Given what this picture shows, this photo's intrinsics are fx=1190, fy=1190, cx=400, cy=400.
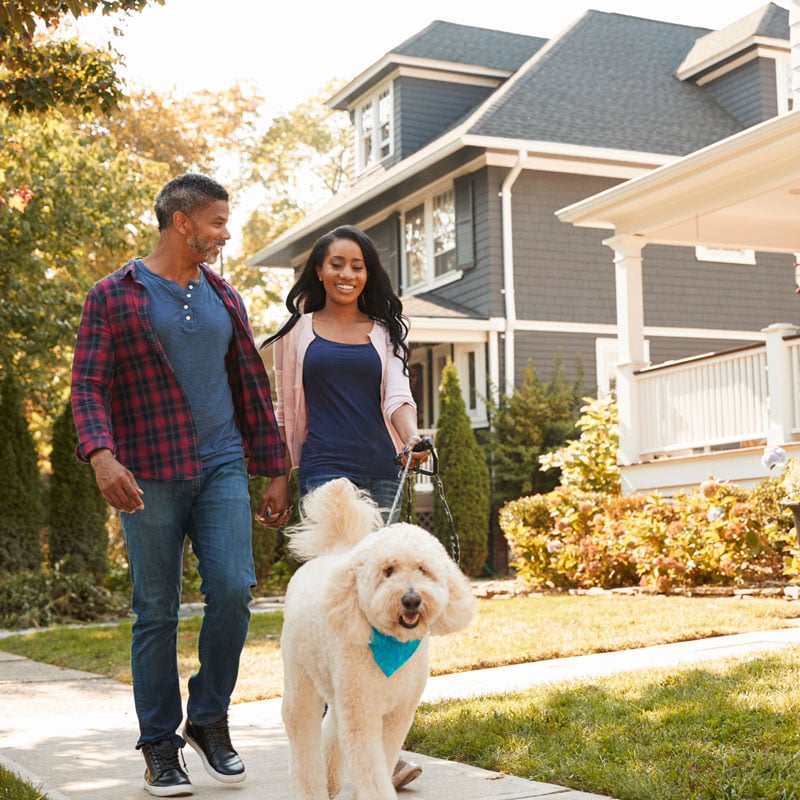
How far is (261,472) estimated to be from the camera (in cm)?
459

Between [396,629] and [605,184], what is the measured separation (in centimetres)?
1762

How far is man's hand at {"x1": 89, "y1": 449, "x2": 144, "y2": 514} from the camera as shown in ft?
13.3

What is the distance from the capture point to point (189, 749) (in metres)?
5.18

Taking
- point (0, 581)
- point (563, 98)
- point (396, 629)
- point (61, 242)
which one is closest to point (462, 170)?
point (563, 98)

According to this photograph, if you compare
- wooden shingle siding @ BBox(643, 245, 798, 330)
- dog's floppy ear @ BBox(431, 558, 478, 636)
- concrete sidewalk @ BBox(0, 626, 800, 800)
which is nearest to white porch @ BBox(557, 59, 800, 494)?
concrete sidewalk @ BBox(0, 626, 800, 800)

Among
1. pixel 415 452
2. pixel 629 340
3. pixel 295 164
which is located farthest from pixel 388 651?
pixel 295 164

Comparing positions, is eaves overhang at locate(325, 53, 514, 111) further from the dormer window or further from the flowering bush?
the flowering bush

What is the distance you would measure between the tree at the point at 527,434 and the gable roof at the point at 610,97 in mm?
4220

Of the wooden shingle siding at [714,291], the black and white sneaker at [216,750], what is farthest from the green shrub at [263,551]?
the black and white sneaker at [216,750]

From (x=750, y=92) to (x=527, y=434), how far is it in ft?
26.2

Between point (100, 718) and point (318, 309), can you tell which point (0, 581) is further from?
point (318, 309)

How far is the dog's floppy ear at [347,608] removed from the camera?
3.41 metres

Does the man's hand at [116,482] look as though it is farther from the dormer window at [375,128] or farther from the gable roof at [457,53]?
the dormer window at [375,128]

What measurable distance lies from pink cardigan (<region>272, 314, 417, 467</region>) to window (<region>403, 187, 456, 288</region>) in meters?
15.8
